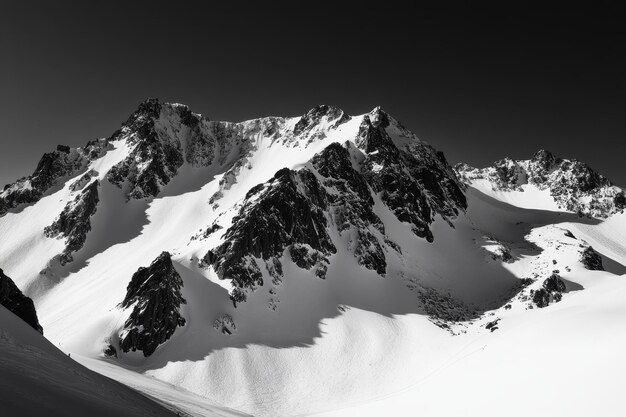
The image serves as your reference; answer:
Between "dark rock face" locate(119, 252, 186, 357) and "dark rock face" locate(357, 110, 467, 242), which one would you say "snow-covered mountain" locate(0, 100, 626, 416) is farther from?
"dark rock face" locate(357, 110, 467, 242)

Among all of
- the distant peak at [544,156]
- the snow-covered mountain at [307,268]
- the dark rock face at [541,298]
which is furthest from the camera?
the distant peak at [544,156]

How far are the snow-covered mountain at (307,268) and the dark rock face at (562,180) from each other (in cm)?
82

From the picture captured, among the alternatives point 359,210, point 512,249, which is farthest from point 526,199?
point 359,210

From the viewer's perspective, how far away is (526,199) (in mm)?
136125

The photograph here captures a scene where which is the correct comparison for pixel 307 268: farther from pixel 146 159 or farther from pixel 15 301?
pixel 146 159

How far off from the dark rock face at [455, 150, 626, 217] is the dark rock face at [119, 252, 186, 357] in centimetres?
12249

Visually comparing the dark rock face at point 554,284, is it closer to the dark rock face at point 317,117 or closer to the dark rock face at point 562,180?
the dark rock face at point 317,117

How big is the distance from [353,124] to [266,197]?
167 feet

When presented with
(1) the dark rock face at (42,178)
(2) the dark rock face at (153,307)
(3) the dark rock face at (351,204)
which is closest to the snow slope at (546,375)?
(2) the dark rock face at (153,307)

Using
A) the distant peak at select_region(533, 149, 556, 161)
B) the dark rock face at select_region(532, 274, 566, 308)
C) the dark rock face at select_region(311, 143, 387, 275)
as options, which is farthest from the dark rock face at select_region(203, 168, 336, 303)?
the distant peak at select_region(533, 149, 556, 161)

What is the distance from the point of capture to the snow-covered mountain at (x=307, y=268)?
2702 centimetres

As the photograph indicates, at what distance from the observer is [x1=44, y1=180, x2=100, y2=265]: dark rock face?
84688 mm

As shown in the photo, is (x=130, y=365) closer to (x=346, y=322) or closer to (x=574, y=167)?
(x=346, y=322)

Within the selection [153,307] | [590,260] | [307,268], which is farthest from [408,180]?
[153,307]
